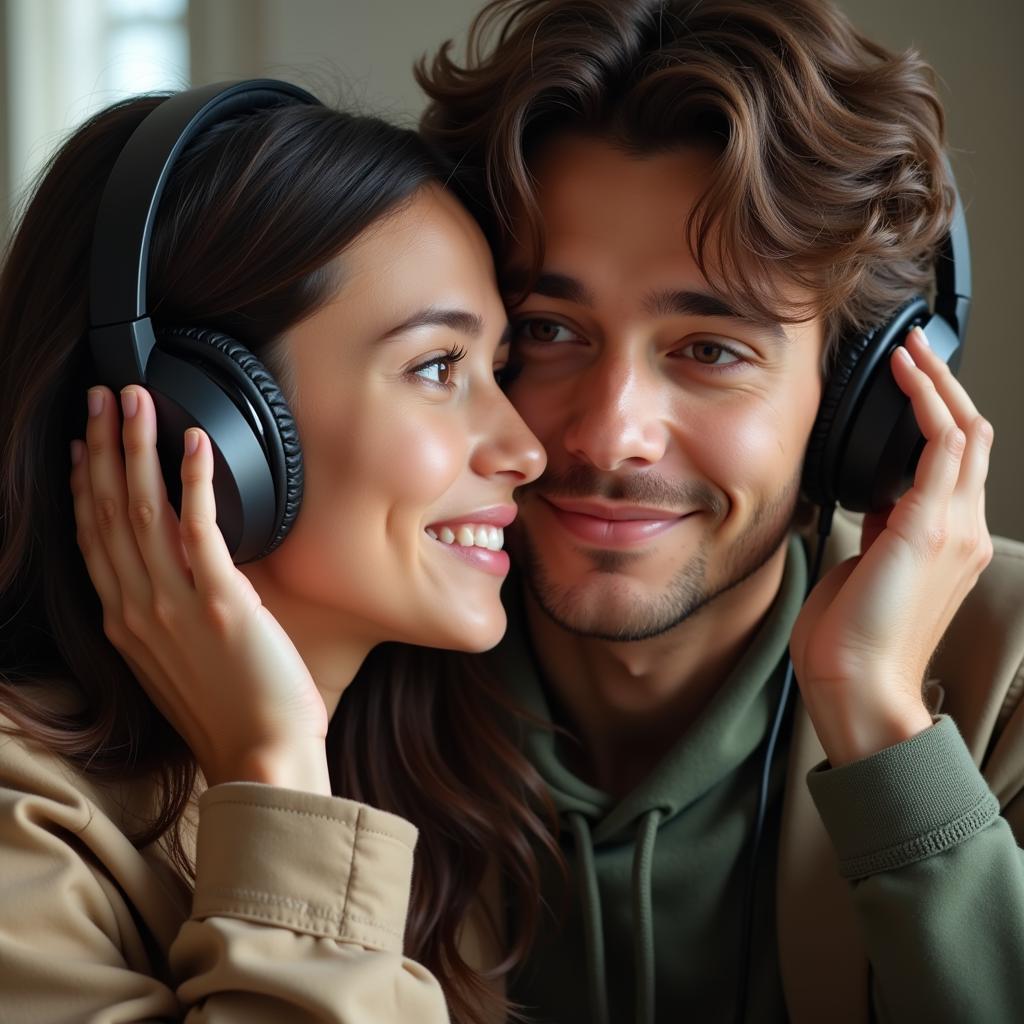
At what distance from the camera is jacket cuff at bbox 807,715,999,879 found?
3.76 feet

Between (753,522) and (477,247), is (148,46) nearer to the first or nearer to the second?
(477,247)

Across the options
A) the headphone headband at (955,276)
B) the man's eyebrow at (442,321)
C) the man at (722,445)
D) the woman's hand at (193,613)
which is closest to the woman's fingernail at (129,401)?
the woman's hand at (193,613)

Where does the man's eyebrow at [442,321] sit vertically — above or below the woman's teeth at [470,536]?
above

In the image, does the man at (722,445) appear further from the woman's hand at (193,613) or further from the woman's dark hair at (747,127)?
the woman's hand at (193,613)

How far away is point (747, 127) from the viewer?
51.3 inches

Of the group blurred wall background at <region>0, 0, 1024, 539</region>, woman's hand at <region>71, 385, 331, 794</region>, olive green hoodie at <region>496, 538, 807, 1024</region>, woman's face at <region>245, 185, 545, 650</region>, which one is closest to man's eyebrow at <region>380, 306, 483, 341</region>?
woman's face at <region>245, 185, 545, 650</region>

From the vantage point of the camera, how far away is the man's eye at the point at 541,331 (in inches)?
56.1

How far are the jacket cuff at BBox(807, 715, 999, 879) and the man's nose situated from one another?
0.39m

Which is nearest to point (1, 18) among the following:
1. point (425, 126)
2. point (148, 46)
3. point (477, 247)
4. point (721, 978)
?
point (148, 46)

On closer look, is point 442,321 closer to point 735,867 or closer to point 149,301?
point 149,301

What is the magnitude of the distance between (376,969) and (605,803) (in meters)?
0.51

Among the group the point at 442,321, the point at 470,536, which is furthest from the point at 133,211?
the point at 470,536

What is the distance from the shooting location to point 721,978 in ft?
4.56

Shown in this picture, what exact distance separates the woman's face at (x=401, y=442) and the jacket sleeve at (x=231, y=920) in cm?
26
